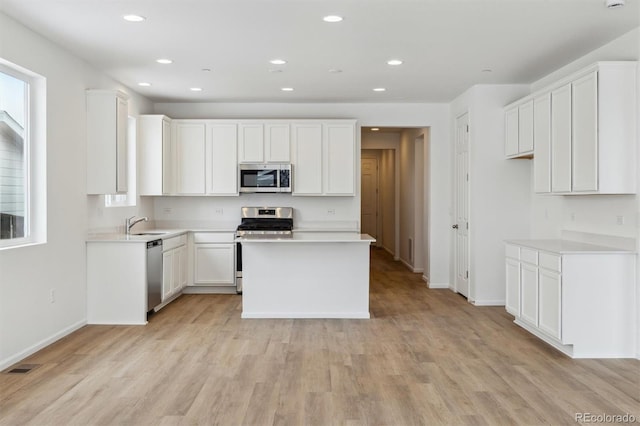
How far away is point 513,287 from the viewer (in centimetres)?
500

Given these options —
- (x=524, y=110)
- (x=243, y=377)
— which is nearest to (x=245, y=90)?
(x=524, y=110)

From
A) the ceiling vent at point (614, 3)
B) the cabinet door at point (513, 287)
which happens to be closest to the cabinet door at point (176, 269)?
the cabinet door at point (513, 287)

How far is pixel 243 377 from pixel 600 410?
2329mm

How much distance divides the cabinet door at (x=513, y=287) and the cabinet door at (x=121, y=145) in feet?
13.5

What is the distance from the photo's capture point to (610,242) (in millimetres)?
4375

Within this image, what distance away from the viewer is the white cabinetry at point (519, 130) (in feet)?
17.6

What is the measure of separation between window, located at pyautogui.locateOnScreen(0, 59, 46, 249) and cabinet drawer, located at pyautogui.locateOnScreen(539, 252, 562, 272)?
4332 mm

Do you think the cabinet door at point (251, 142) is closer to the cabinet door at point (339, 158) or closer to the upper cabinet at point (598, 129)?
the cabinet door at point (339, 158)

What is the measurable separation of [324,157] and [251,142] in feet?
3.47

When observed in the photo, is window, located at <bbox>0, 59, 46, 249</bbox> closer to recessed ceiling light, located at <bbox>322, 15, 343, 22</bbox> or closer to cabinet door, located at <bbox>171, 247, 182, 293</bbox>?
cabinet door, located at <bbox>171, 247, 182, 293</bbox>

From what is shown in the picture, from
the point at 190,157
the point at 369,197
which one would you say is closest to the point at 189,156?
the point at 190,157

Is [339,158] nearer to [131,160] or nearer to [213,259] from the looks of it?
[213,259]

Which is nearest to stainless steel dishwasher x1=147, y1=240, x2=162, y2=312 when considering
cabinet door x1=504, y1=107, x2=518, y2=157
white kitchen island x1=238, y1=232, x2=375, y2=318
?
white kitchen island x1=238, y1=232, x2=375, y2=318

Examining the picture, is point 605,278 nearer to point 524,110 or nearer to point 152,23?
point 524,110
